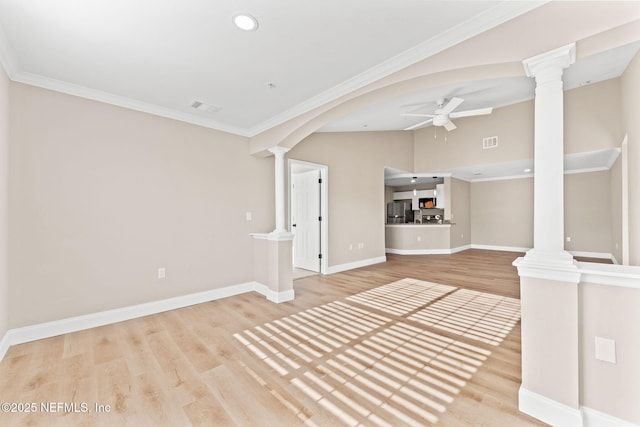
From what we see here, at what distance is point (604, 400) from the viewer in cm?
147

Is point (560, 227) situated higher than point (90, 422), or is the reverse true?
point (560, 227)

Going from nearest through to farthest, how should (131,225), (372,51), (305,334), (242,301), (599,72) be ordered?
(372,51) < (305,334) < (131,225) < (242,301) < (599,72)

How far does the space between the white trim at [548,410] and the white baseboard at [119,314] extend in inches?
110

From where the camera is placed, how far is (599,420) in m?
1.48

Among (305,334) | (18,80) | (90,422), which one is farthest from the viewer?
(305,334)

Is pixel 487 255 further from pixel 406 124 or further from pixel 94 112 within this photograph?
pixel 94 112

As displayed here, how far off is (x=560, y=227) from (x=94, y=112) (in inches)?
174

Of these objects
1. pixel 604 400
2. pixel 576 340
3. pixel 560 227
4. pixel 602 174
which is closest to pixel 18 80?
pixel 560 227

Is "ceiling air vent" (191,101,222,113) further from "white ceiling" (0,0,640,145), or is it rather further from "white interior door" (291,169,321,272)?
"white interior door" (291,169,321,272)

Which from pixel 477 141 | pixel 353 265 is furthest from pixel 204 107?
pixel 477 141

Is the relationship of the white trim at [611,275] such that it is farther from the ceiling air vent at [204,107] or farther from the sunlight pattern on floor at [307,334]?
the ceiling air vent at [204,107]

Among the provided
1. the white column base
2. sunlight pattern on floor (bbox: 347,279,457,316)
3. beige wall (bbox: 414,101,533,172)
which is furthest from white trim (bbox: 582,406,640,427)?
beige wall (bbox: 414,101,533,172)

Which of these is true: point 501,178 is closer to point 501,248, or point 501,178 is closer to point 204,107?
point 501,248

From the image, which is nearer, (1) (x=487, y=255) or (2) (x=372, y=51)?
(2) (x=372, y=51)
